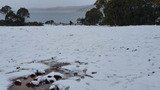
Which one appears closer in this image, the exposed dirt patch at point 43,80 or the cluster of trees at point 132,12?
the exposed dirt patch at point 43,80

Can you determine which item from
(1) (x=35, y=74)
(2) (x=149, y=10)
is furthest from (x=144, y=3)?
(1) (x=35, y=74)

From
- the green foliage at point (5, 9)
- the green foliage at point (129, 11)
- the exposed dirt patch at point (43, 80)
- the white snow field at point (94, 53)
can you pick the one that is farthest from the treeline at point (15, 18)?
the exposed dirt patch at point (43, 80)

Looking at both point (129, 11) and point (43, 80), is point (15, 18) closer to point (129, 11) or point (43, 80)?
point (129, 11)

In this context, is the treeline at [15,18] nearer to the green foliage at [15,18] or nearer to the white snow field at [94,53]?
the green foliage at [15,18]

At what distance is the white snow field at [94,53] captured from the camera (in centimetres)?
1262

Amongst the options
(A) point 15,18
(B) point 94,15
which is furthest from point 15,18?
(B) point 94,15

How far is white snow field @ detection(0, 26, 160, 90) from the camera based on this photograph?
12.6m

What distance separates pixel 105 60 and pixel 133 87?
181 inches

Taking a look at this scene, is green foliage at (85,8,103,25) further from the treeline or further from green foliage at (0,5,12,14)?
green foliage at (0,5,12,14)

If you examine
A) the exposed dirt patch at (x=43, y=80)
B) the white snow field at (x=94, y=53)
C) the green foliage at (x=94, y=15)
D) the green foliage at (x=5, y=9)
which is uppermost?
the green foliage at (x=5, y=9)

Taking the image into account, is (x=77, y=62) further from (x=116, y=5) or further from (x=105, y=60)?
(x=116, y=5)

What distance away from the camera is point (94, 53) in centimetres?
1858

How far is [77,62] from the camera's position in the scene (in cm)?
1648

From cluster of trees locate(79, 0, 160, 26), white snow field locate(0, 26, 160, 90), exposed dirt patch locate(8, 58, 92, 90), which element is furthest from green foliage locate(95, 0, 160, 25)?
exposed dirt patch locate(8, 58, 92, 90)
